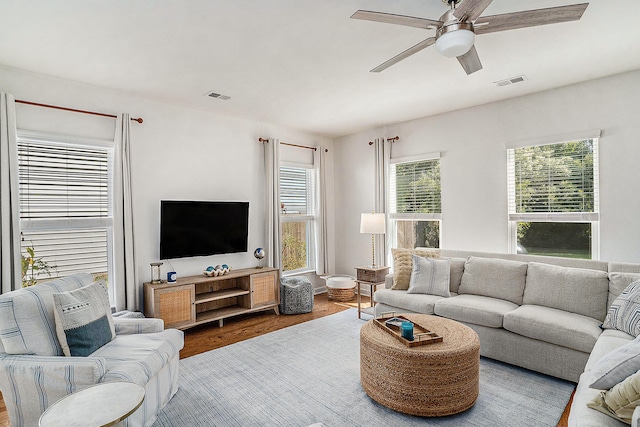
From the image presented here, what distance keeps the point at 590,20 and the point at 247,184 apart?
159 inches

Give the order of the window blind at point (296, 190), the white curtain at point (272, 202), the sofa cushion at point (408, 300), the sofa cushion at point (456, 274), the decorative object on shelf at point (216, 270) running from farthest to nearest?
1. the window blind at point (296, 190)
2. the white curtain at point (272, 202)
3. the decorative object on shelf at point (216, 270)
4. the sofa cushion at point (456, 274)
5. the sofa cushion at point (408, 300)

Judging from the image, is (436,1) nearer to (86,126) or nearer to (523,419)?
(523,419)

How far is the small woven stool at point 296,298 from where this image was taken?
15.6ft

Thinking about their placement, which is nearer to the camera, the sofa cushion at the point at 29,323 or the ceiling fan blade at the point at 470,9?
the ceiling fan blade at the point at 470,9

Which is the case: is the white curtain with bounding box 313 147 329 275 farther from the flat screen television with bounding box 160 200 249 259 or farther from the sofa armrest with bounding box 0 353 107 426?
the sofa armrest with bounding box 0 353 107 426

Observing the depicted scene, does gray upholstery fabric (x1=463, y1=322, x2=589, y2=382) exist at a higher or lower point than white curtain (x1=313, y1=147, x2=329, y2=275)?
lower

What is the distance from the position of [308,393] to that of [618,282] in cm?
275

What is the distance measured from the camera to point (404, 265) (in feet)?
13.5

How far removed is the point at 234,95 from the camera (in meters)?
3.95

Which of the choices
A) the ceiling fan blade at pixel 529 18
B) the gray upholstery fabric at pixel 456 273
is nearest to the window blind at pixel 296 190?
the gray upholstery fabric at pixel 456 273

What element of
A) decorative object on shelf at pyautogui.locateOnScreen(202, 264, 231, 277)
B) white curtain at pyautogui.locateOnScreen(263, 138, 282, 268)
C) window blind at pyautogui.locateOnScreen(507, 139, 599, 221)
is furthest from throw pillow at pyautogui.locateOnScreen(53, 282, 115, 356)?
window blind at pyautogui.locateOnScreen(507, 139, 599, 221)

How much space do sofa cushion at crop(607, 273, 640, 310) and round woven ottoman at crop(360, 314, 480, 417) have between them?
142 cm

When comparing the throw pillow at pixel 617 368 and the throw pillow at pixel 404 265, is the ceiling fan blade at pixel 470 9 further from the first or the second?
the throw pillow at pixel 404 265

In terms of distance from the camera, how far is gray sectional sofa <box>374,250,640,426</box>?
2.70 metres
